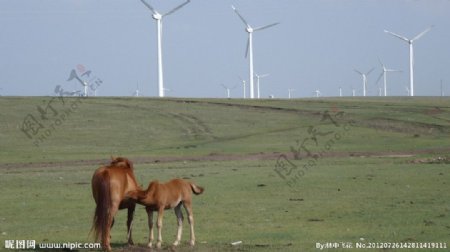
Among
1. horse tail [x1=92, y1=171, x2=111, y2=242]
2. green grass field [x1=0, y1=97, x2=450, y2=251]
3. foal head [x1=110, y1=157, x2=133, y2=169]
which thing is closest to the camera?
horse tail [x1=92, y1=171, x2=111, y2=242]

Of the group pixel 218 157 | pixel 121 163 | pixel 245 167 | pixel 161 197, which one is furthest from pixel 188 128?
pixel 161 197

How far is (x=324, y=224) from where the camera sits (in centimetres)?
1820

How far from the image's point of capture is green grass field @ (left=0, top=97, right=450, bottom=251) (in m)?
17.4

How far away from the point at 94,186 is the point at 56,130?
41328mm

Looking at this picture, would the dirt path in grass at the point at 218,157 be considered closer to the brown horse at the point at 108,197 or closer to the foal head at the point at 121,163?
the foal head at the point at 121,163

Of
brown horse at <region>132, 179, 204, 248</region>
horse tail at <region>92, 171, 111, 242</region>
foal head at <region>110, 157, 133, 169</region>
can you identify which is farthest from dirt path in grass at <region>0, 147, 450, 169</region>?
horse tail at <region>92, 171, 111, 242</region>

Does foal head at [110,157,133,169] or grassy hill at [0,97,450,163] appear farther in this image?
grassy hill at [0,97,450,163]

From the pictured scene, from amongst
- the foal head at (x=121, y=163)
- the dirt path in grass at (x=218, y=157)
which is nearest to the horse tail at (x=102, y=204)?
the foal head at (x=121, y=163)

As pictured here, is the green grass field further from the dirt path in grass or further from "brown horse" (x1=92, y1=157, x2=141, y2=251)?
"brown horse" (x1=92, y1=157, x2=141, y2=251)

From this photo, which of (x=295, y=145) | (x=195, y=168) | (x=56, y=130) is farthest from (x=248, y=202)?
(x=56, y=130)

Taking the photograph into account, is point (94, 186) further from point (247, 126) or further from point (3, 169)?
point (247, 126)

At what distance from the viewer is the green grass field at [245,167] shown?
17.4 meters

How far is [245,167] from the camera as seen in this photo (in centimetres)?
3453

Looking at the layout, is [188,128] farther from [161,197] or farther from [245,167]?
[161,197]
